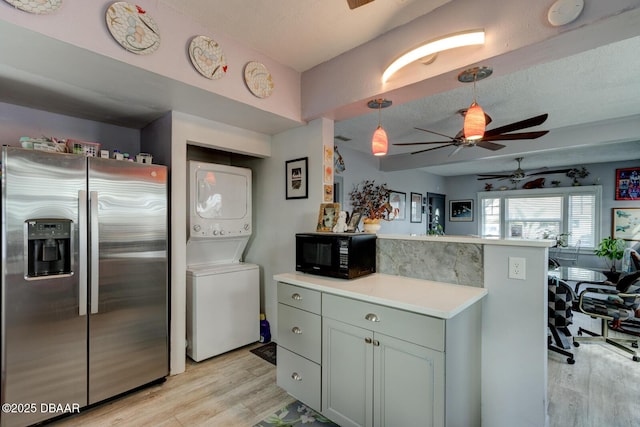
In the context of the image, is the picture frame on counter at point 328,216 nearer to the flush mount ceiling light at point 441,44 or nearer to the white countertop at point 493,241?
the white countertop at point 493,241

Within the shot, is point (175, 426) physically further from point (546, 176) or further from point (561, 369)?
point (546, 176)

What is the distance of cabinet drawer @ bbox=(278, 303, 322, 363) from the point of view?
1.92 m

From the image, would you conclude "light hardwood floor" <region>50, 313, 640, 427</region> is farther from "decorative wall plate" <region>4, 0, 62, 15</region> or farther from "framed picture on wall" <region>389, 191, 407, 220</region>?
"framed picture on wall" <region>389, 191, 407, 220</region>

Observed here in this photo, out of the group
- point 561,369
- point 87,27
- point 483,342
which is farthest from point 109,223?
point 561,369

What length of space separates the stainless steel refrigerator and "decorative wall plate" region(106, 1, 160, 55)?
0.80 meters

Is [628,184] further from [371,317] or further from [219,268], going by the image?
[219,268]

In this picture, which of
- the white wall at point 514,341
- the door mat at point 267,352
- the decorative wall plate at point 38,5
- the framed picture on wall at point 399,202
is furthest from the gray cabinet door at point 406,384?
the framed picture on wall at point 399,202

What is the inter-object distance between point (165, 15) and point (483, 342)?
114 inches

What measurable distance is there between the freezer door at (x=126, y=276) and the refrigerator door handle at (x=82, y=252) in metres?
0.04

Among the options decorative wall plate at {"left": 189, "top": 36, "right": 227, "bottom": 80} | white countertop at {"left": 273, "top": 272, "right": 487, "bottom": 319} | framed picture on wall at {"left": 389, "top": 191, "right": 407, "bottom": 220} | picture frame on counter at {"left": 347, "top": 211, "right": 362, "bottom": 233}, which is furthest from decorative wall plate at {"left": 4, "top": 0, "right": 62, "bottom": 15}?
framed picture on wall at {"left": 389, "top": 191, "right": 407, "bottom": 220}

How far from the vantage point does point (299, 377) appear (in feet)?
6.62

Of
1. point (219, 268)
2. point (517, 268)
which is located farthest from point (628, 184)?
point (219, 268)

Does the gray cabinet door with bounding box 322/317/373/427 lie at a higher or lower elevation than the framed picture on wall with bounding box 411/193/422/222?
lower

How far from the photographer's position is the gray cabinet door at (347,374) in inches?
65.0
